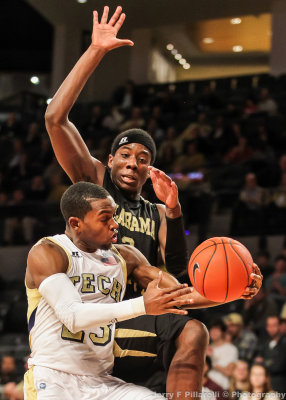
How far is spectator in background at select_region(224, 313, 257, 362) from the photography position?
6.75 m

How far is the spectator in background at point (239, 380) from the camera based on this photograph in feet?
20.3

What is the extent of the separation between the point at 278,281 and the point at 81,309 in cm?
486

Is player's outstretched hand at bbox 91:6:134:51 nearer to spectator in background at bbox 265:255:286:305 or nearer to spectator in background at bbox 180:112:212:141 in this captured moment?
spectator in background at bbox 265:255:286:305

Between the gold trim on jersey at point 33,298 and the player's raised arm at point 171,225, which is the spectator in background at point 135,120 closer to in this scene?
the player's raised arm at point 171,225

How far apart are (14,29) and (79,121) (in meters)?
6.13

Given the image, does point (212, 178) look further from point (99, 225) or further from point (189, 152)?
point (99, 225)

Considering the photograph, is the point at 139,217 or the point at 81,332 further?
the point at 139,217

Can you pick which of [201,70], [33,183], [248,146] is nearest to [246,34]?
[201,70]

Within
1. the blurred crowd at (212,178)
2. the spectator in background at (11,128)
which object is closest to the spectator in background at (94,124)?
the blurred crowd at (212,178)

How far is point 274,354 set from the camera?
657 cm

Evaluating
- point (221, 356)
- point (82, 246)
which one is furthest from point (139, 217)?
point (221, 356)

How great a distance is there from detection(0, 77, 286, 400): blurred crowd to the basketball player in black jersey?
1.81 metres

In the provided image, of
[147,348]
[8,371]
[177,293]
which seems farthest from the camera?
[8,371]

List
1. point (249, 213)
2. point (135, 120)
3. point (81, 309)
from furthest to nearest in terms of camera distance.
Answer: point (135, 120) → point (249, 213) → point (81, 309)
